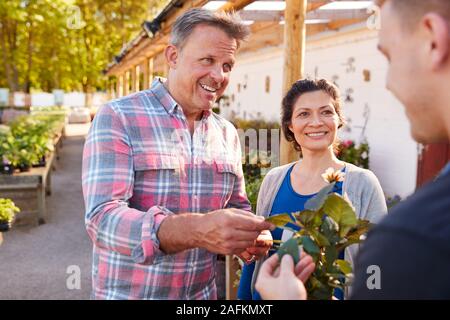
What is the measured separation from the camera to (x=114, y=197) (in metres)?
1.79

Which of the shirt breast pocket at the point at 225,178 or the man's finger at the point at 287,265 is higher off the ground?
the shirt breast pocket at the point at 225,178

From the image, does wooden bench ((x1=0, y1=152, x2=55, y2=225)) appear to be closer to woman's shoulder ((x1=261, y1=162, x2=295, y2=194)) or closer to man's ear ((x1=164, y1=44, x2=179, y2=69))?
woman's shoulder ((x1=261, y1=162, x2=295, y2=194))

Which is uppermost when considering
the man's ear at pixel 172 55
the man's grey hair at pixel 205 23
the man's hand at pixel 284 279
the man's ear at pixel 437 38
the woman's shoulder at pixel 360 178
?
the man's grey hair at pixel 205 23

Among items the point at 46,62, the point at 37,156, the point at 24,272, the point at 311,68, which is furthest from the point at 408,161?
the point at 46,62

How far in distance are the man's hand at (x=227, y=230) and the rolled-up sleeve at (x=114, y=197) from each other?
6.8 inches

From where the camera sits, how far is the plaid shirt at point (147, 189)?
1726mm

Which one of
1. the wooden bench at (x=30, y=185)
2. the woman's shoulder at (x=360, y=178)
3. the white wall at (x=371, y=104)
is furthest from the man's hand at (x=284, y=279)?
the wooden bench at (x=30, y=185)

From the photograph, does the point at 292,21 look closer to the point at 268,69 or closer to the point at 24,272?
the point at 24,272

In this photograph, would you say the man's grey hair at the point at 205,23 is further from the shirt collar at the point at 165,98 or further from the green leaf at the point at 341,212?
the green leaf at the point at 341,212

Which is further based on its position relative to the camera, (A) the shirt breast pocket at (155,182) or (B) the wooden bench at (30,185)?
(B) the wooden bench at (30,185)

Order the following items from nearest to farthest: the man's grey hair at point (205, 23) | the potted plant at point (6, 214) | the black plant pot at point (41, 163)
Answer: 1. the man's grey hair at point (205, 23)
2. the potted plant at point (6, 214)
3. the black plant pot at point (41, 163)

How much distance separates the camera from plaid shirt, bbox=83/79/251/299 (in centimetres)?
173

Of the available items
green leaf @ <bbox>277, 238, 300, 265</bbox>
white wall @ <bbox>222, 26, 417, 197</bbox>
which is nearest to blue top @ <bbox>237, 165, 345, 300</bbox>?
green leaf @ <bbox>277, 238, 300, 265</bbox>

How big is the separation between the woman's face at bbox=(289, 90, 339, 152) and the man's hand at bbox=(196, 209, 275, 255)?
118cm
